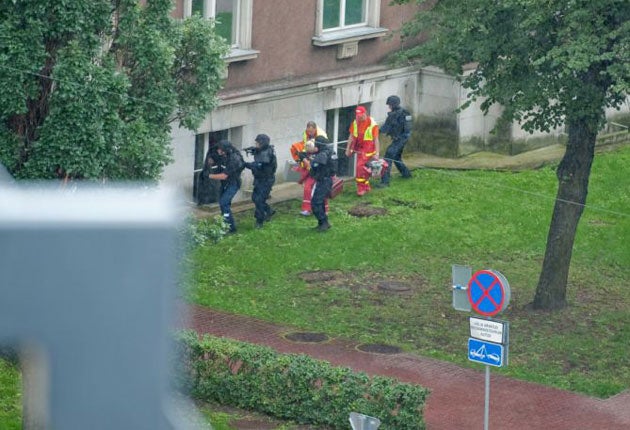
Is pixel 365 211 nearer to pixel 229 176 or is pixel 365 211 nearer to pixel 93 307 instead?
pixel 229 176

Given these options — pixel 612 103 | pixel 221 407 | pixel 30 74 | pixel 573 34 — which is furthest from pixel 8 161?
pixel 612 103

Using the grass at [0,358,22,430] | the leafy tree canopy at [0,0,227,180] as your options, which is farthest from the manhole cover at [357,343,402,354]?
the grass at [0,358,22,430]

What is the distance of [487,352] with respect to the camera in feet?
40.2

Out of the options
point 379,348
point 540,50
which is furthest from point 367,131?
point 540,50

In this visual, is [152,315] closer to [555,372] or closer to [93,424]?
[93,424]

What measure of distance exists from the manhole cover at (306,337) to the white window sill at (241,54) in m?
7.46

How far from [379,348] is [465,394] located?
1.89 metres

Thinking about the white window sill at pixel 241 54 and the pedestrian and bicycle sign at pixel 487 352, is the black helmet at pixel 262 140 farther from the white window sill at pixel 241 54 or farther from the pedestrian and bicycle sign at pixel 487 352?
the pedestrian and bicycle sign at pixel 487 352

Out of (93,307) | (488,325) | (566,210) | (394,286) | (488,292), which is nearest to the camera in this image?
(93,307)

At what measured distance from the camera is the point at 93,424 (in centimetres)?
130

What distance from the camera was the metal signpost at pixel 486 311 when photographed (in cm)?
1209

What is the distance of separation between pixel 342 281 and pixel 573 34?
19.1 feet

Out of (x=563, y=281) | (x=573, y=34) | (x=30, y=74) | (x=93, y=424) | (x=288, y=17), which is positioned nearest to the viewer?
(x=93, y=424)

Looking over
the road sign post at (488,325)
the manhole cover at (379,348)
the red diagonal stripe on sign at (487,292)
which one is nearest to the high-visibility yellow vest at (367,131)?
the manhole cover at (379,348)
